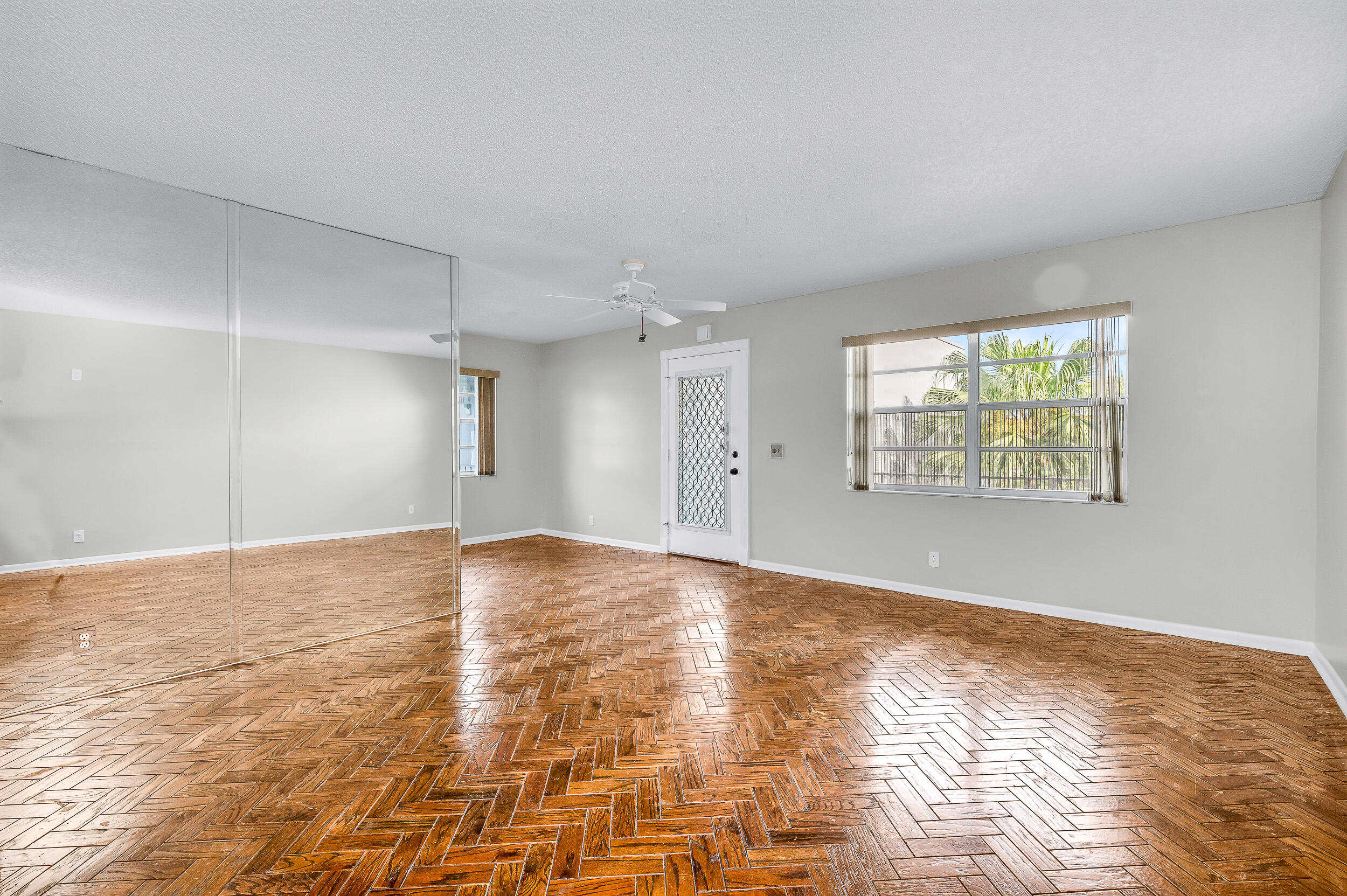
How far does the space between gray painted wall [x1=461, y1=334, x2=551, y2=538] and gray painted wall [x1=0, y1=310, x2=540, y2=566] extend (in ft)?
10.2

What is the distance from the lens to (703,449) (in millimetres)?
6109

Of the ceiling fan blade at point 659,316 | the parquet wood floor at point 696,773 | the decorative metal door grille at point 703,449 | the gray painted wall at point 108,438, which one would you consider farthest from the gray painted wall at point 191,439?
the decorative metal door grille at point 703,449

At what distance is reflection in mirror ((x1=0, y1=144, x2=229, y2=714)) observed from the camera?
255cm

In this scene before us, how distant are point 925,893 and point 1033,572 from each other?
124 inches

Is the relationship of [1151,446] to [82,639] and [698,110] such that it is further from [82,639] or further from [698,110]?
[82,639]

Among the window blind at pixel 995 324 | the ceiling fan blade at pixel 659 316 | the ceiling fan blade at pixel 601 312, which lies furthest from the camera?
the ceiling fan blade at pixel 601 312

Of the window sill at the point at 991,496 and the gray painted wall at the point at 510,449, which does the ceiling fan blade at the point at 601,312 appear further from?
the window sill at the point at 991,496

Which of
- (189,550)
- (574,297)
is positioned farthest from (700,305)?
(189,550)

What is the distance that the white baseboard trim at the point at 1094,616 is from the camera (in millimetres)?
3354

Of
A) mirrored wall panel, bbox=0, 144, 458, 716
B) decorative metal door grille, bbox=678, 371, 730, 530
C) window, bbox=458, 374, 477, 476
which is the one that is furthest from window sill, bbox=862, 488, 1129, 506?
window, bbox=458, 374, 477, 476

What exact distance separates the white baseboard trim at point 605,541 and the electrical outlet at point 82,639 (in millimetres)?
4475

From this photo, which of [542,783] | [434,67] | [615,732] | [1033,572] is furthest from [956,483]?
[434,67]

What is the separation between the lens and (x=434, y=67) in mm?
2076

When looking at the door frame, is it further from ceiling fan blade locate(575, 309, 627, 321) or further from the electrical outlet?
the electrical outlet
